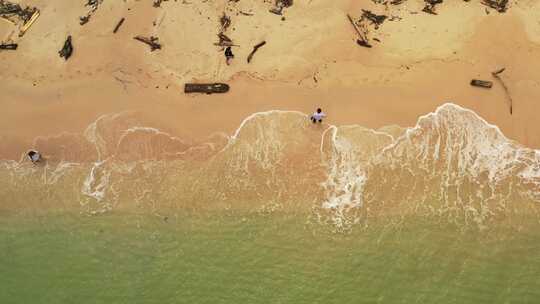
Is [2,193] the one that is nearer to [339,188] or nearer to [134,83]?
[134,83]

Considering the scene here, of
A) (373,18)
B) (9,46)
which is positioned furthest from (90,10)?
(373,18)

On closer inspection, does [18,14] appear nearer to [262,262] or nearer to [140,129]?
[140,129]

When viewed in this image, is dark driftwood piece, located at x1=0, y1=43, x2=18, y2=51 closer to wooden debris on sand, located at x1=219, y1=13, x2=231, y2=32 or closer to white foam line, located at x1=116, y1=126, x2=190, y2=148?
white foam line, located at x1=116, y1=126, x2=190, y2=148

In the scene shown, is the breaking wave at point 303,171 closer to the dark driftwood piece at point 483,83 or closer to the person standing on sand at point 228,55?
the dark driftwood piece at point 483,83

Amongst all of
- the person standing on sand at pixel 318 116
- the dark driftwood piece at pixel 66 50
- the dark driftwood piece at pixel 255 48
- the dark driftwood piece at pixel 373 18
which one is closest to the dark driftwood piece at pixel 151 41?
the dark driftwood piece at pixel 66 50

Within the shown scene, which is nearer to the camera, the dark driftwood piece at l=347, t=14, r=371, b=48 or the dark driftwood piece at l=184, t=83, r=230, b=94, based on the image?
the dark driftwood piece at l=184, t=83, r=230, b=94

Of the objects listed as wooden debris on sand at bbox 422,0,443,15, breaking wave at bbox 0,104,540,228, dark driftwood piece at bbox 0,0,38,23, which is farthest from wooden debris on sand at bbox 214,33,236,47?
dark driftwood piece at bbox 0,0,38,23
